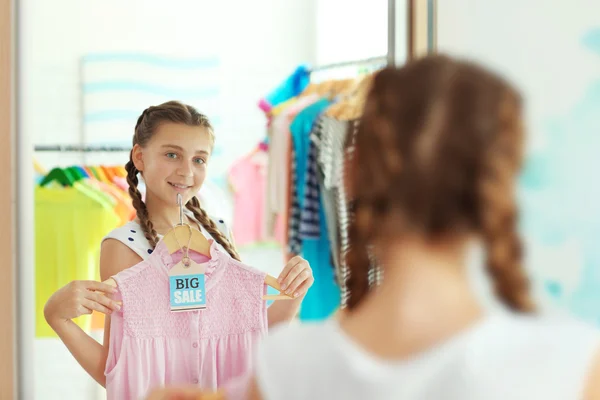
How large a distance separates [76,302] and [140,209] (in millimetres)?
247

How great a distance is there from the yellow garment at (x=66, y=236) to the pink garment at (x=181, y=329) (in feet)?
1.74

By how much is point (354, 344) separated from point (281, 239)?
1.76m

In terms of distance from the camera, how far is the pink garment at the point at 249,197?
2.47m

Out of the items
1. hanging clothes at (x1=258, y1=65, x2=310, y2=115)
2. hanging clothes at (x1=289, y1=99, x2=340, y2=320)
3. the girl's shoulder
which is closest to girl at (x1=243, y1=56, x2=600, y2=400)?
the girl's shoulder

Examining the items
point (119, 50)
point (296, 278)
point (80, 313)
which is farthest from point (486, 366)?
point (119, 50)

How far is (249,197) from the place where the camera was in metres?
2.50

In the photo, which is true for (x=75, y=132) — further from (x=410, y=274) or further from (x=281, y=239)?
(x=410, y=274)

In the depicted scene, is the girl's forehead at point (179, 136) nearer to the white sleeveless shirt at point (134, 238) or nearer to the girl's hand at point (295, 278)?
the white sleeveless shirt at point (134, 238)

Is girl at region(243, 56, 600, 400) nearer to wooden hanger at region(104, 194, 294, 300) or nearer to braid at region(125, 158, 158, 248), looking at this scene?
wooden hanger at region(104, 194, 294, 300)

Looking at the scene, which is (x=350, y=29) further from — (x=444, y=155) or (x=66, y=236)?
(x=444, y=155)

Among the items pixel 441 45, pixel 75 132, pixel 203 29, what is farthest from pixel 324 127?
pixel 75 132

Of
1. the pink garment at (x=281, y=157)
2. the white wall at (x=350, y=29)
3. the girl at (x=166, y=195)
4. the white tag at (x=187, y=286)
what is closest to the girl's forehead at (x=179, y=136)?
the girl at (x=166, y=195)

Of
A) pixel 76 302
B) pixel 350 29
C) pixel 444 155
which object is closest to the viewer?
pixel 444 155

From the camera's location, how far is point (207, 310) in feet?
4.55
